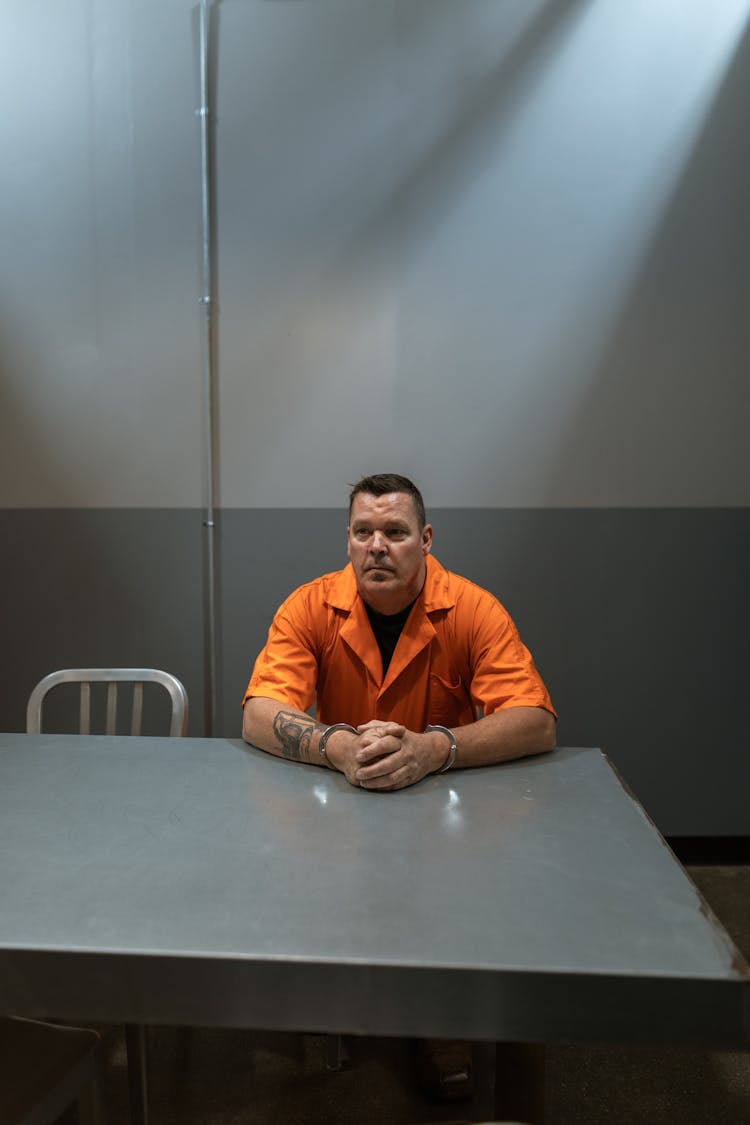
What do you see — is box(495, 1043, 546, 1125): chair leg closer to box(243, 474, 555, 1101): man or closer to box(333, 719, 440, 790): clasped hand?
box(333, 719, 440, 790): clasped hand

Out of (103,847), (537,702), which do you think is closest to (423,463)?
(537,702)

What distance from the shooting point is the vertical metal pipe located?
293 centimetres

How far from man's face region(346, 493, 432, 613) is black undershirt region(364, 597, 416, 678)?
53 mm

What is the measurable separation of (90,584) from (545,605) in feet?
5.75

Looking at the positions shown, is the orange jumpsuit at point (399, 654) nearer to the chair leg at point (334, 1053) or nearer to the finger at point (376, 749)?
the finger at point (376, 749)

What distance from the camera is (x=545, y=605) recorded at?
3096mm

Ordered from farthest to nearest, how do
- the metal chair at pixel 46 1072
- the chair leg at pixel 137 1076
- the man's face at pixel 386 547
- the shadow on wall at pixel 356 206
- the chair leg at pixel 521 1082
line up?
the shadow on wall at pixel 356 206 < the man's face at pixel 386 547 < the chair leg at pixel 137 1076 < the chair leg at pixel 521 1082 < the metal chair at pixel 46 1072

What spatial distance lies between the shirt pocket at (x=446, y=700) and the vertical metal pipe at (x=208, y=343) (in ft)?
4.30

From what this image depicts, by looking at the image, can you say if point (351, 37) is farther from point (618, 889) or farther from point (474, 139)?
point (618, 889)

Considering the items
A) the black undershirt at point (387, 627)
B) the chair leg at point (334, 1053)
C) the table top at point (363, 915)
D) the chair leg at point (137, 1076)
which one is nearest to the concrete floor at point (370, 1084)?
the chair leg at point (334, 1053)

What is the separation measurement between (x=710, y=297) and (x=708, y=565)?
987 millimetres

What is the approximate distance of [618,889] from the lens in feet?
3.99

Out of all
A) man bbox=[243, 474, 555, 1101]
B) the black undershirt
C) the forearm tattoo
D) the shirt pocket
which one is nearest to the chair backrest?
man bbox=[243, 474, 555, 1101]

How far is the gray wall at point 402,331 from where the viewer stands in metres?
2.93
